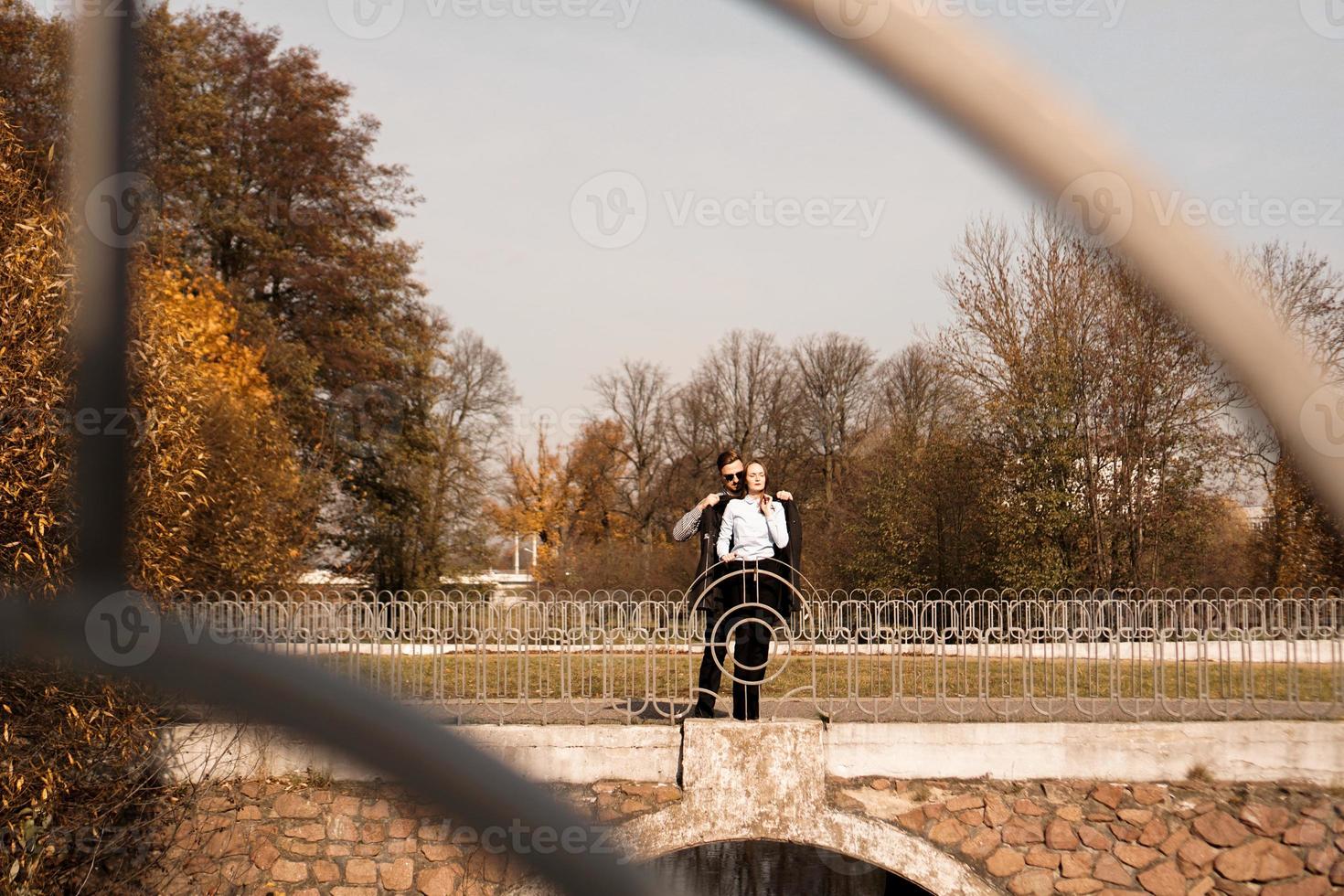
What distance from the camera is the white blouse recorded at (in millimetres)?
7988

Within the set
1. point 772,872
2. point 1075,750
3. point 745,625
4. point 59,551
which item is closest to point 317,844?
point 59,551

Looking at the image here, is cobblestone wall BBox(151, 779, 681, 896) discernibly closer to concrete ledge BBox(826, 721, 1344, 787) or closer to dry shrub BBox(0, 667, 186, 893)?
dry shrub BBox(0, 667, 186, 893)

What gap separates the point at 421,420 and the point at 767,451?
8.68 metres

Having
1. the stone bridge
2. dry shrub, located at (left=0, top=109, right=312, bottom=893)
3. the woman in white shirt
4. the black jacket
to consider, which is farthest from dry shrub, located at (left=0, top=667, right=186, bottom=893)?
the woman in white shirt

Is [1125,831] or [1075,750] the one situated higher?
[1075,750]

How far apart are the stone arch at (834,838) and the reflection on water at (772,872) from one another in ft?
12.5

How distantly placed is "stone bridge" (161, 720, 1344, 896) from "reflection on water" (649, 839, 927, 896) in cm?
392

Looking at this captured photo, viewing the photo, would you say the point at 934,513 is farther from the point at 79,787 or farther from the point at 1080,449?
the point at 79,787

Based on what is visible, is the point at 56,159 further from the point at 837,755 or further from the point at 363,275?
the point at 363,275

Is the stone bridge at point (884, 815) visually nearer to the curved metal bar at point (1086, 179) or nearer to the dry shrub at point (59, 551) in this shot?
the dry shrub at point (59, 551)

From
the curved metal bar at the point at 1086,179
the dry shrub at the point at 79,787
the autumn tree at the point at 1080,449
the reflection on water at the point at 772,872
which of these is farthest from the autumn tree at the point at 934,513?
the curved metal bar at the point at 1086,179

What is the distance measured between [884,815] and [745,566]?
2098 mm

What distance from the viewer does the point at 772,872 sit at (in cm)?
1393

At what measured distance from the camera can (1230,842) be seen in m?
8.23
